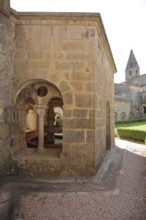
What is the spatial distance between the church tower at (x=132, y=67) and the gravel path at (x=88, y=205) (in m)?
42.4

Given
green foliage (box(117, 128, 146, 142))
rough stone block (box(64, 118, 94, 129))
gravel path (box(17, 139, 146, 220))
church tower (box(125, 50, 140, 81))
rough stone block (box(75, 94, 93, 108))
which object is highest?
church tower (box(125, 50, 140, 81))

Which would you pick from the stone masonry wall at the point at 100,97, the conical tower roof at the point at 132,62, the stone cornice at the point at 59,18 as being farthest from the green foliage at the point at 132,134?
the conical tower roof at the point at 132,62

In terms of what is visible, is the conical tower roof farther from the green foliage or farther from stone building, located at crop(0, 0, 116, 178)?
stone building, located at crop(0, 0, 116, 178)

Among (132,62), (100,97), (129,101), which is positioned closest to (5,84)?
(100,97)

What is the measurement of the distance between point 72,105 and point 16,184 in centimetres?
222

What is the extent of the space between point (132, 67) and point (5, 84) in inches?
1703

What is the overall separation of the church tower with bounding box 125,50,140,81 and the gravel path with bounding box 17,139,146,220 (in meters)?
42.4

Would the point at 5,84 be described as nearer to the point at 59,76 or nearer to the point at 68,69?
the point at 59,76

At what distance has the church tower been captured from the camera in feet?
140

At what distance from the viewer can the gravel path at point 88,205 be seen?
9.66ft

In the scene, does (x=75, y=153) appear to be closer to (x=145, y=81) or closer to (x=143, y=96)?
(x=143, y=96)

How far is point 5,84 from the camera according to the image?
426cm

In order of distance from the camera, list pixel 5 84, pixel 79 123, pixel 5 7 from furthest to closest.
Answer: pixel 79 123, pixel 5 84, pixel 5 7

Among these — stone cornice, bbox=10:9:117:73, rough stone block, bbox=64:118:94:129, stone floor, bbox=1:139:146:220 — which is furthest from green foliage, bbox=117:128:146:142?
stone cornice, bbox=10:9:117:73
